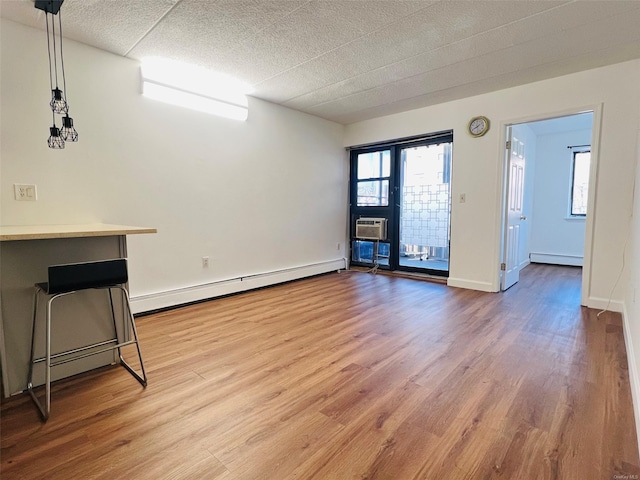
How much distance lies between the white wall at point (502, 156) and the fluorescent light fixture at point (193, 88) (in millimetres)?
2263

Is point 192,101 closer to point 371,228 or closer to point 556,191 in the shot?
point 371,228

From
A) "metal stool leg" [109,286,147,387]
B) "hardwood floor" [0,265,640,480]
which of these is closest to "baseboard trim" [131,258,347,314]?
"hardwood floor" [0,265,640,480]

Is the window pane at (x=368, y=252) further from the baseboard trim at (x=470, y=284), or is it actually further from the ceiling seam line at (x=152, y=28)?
the ceiling seam line at (x=152, y=28)

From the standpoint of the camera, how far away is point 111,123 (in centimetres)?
285

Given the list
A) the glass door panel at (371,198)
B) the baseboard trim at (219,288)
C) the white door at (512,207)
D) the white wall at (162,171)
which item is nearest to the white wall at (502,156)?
the white door at (512,207)

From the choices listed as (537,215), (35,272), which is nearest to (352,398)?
(35,272)

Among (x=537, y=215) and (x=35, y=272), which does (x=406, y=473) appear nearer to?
(x=35, y=272)

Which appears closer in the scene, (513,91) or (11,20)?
(11,20)

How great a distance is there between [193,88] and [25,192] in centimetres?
179

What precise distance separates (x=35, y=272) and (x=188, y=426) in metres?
1.25

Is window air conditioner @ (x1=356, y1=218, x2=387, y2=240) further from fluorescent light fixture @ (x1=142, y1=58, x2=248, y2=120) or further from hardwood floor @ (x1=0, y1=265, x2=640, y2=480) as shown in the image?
fluorescent light fixture @ (x1=142, y1=58, x2=248, y2=120)

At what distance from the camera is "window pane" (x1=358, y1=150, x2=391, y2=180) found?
5.15 metres

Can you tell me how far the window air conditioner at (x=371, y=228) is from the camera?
5.11 m

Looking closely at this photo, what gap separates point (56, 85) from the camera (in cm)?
254
